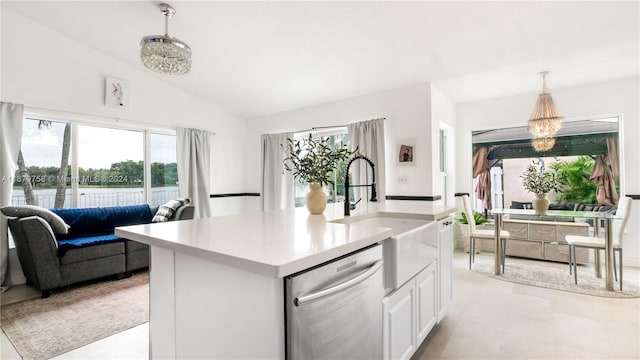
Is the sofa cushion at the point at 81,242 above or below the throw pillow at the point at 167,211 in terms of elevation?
below

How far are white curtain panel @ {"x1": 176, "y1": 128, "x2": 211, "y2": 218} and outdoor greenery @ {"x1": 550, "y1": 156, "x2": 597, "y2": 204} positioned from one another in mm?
5474

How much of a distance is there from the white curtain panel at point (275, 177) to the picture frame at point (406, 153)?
6.44ft

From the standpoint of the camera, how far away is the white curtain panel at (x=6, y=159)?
10.6 feet

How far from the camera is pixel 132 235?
128cm

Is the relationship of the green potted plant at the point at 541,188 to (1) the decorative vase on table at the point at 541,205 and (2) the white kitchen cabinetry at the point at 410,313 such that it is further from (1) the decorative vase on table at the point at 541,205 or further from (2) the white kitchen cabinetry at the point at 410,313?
(2) the white kitchen cabinetry at the point at 410,313

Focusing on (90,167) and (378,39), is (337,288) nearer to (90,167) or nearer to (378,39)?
(378,39)

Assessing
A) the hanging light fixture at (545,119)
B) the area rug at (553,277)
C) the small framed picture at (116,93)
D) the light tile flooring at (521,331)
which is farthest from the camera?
the small framed picture at (116,93)

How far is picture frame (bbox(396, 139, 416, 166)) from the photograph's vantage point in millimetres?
3992

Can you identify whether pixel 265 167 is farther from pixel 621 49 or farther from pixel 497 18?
pixel 621 49

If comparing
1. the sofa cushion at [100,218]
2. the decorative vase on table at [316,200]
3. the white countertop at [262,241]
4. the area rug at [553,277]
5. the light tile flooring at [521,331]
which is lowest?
the light tile flooring at [521,331]

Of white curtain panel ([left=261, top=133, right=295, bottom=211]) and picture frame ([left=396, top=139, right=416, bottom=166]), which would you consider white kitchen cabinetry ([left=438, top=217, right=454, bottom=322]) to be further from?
white curtain panel ([left=261, top=133, right=295, bottom=211])

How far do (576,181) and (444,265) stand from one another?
3678mm

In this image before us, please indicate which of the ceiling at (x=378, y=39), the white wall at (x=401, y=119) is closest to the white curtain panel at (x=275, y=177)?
the white wall at (x=401, y=119)

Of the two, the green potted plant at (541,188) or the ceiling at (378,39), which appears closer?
the ceiling at (378,39)
